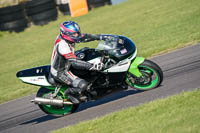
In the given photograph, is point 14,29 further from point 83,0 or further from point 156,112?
point 156,112

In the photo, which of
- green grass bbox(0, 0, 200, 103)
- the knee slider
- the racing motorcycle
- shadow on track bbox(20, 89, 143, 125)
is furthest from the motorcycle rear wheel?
green grass bbox(0, 0, 200, 103)

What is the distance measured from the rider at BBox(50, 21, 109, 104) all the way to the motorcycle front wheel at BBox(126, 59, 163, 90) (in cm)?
90

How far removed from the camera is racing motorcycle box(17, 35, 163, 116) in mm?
7008

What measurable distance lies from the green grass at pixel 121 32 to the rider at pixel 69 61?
3316 mm

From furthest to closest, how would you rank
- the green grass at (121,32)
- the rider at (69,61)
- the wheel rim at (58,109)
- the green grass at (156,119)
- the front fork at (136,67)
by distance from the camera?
the green grass at (121,32)
the wheel rim at (58,109)
the front fork at (136,67)
the rider at (69,61)
the green grass at (156,119)

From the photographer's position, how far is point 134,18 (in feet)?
55.8

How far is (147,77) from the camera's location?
7.21 metres

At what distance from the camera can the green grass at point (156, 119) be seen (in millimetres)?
5027

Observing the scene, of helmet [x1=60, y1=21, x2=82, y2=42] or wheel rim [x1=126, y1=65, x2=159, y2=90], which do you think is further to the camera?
wheel rim [x1=126, y1=65, x2=159, y2=90]

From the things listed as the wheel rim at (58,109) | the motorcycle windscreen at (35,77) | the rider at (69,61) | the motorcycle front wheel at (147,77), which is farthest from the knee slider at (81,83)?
the motorcycle front wheel at (147,77)

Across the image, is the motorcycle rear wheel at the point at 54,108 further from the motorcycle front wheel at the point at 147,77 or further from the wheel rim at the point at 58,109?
the motorcycle front wheel at the point at 147,77

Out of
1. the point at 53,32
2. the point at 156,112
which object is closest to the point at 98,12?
the point at 53,32

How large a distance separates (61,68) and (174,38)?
18.8ft

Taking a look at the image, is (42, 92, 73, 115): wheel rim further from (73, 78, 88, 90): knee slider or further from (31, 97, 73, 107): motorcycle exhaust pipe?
(73, 78, 88, 90): knee slider
